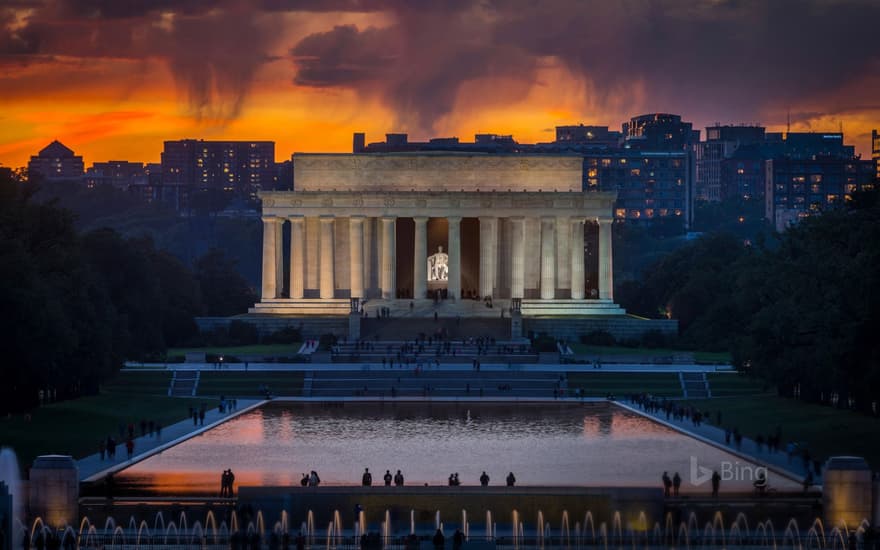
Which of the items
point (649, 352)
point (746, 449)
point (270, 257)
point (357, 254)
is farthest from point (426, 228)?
point (746, 449)

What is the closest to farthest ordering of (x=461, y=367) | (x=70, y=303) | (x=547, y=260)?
(x=70, y=303)
(x=461, y=367)
(x=547, y=260)

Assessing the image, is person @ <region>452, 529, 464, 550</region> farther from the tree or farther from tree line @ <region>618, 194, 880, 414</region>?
the tree

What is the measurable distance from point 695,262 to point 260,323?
34.8 metres

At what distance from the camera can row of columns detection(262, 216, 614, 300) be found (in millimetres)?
143625

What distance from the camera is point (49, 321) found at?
82750 mm

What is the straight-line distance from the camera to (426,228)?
484ft

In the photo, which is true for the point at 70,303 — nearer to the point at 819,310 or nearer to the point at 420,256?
the point at 819,310

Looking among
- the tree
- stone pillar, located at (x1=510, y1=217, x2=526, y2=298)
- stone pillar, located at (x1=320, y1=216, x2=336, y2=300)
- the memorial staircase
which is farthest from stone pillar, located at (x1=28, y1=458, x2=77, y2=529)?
stone pillar, located at (x1=510, y1=217, x2=526, y2=298)

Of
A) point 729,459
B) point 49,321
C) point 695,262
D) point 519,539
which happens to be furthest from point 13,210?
point 695,262

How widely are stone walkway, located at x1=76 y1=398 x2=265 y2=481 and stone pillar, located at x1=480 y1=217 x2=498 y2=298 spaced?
156ft

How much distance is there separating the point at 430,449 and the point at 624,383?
111 ft

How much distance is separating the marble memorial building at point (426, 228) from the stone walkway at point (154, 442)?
44195 mm

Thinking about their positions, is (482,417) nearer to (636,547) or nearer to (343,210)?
(636,547)

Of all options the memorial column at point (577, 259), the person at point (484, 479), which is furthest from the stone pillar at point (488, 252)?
the person at point (484, 479)
